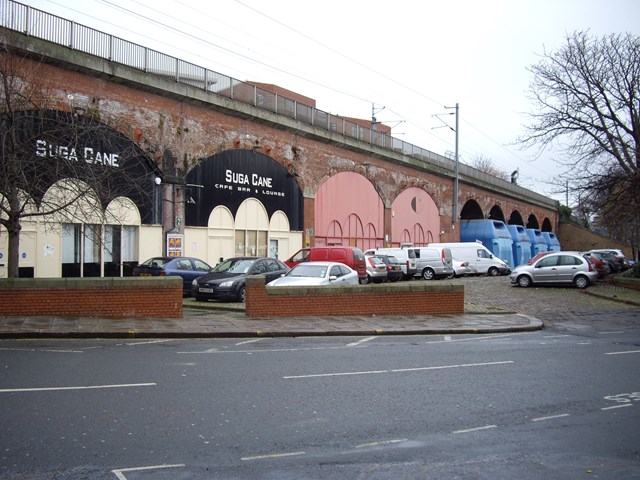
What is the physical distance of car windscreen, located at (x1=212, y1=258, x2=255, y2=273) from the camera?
21.8 meters

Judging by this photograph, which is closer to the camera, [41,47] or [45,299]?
[45,299]

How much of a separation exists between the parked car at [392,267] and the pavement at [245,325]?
12.4m

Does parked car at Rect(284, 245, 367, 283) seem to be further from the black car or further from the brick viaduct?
the brick viaduct

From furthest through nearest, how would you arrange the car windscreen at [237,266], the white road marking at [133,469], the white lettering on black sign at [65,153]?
the car windscreen at [237,266] < the white lettering on black sign at [65,153] < the white road marking at [133,469]

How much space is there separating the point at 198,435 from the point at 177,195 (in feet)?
74.8

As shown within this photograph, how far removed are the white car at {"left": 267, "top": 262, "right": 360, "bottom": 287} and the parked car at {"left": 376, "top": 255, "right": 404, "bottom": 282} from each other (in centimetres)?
1154

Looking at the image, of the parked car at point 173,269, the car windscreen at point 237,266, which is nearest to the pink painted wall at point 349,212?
the parked car at point 173,269

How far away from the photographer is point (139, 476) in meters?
5.10

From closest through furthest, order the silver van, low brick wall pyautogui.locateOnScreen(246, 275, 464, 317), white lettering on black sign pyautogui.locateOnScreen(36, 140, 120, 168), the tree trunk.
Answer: the tree trunk → white lettering on black sign pyautogui.locateOnScreen(36, 140, 120, 168) → low brick wall pyautogui.locateOnScreen(246, 275, 464, 317) → the silver van

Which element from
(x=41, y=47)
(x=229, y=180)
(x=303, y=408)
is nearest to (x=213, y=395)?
(x=303, y=408)

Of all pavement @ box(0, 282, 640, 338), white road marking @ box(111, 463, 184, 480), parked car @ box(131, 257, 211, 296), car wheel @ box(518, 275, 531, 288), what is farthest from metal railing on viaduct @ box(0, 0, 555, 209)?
white road marking @ box(111, 463, 184, 480)

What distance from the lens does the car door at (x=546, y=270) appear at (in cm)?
2900

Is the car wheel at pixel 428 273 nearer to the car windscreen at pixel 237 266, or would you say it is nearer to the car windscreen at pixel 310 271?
the car windscreen at pixel 237 266

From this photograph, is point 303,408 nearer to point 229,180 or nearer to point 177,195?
point 177,195
